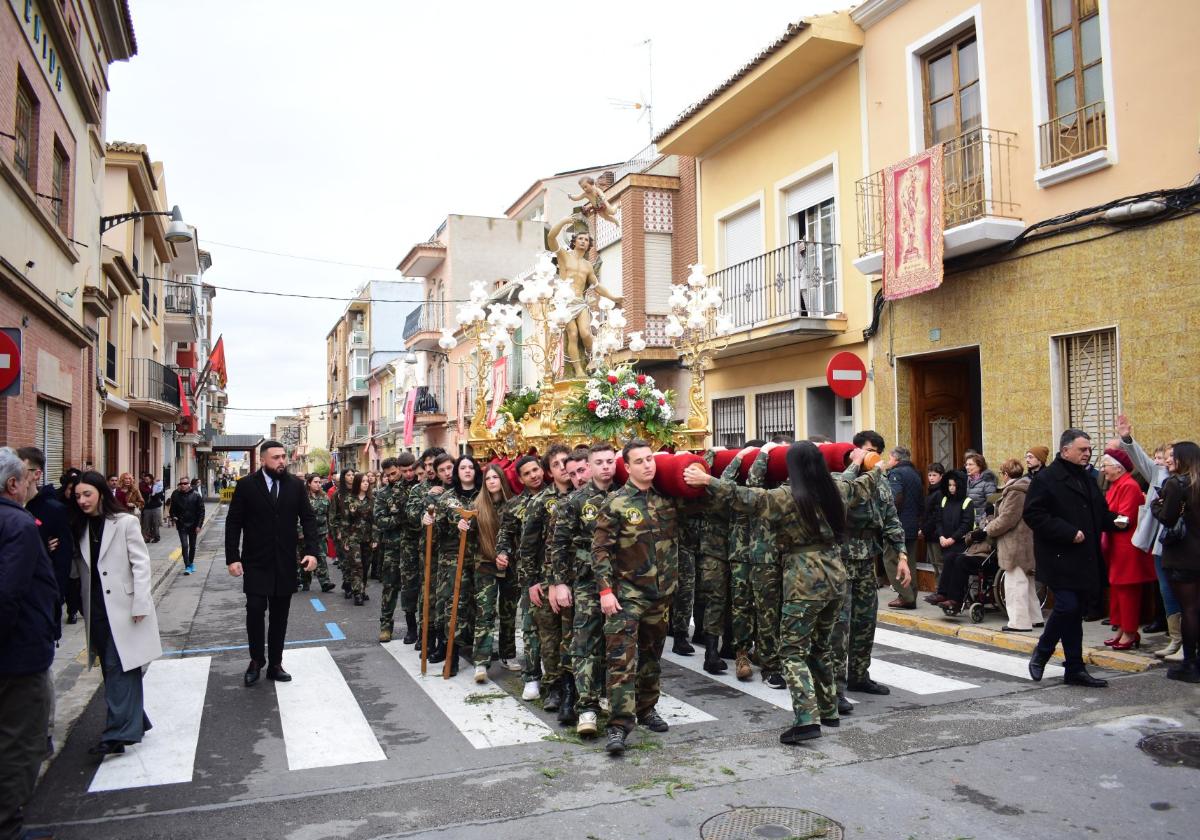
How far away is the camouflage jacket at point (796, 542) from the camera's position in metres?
5.64

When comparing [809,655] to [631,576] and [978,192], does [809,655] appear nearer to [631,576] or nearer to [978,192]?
[631,576]

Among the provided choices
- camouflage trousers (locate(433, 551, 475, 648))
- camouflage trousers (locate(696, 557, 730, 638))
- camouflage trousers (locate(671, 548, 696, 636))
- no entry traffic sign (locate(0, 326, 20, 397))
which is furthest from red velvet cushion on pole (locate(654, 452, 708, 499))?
no entry traffic sign (locate(0, 326, 20, 397))

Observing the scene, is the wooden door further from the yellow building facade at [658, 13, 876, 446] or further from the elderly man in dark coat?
the elderly man in dark coat

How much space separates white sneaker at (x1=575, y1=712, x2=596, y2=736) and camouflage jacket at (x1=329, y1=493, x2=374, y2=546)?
7.36 m

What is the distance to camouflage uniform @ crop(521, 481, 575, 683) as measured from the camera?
6.60 metres

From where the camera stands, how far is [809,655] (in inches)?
227

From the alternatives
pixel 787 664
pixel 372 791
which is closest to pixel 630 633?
pixel 787 664

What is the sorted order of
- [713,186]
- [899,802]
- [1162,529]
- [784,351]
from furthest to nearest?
[713,186] < [784,351] < [1162,529] < [899,802]

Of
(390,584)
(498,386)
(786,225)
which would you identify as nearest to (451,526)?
(390,584)

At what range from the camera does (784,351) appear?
16094 mm

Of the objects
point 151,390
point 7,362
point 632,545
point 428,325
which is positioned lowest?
point 632,545

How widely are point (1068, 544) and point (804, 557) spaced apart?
8.44 feet

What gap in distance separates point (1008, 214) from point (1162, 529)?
17.2ft

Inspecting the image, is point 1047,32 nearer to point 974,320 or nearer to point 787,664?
point 974,320
